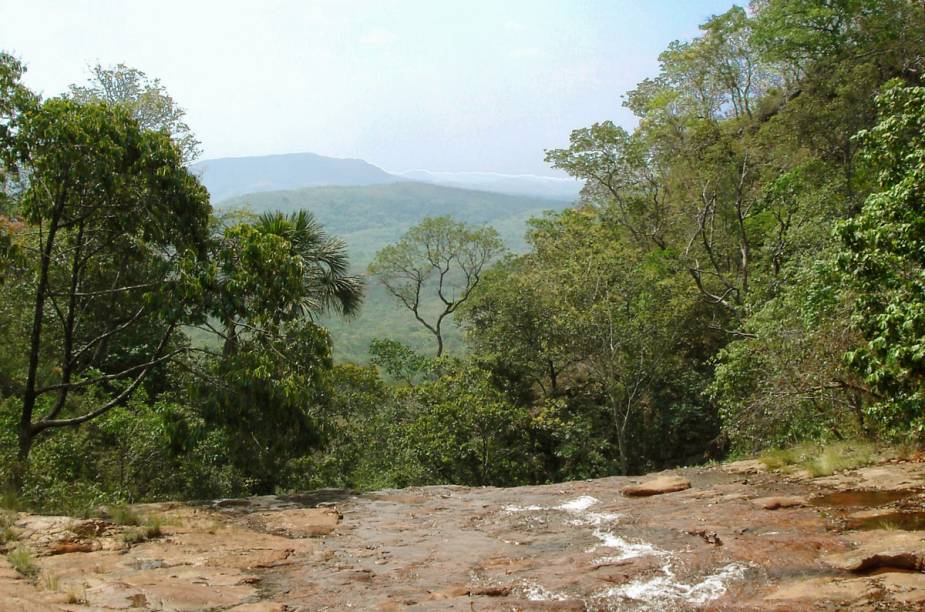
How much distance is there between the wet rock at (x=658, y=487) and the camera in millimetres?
11094

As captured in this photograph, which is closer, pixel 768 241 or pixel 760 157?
pixel 768 241

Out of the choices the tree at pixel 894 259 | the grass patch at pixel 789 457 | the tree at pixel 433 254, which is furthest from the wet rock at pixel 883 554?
the tree at pixel 433 254

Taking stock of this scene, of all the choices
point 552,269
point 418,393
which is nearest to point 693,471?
point 418,393

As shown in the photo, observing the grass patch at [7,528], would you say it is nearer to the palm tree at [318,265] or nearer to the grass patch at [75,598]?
the grass patch at [75,598]

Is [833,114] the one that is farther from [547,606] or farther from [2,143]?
[2,143]

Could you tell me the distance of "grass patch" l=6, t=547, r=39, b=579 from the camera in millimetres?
6406

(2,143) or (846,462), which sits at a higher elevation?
(2,143)

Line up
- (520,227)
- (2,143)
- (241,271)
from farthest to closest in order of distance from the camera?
(520,227) → (241,271) → (2,143)

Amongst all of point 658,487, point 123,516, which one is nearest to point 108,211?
point 123,516

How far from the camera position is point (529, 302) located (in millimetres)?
22750

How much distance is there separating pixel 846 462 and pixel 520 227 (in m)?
150

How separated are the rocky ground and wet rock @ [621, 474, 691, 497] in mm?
40

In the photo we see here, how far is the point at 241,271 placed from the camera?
10.4 meters

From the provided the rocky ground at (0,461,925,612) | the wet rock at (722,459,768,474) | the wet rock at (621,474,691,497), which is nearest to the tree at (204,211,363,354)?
the rocky ground at (0,461,925,612)
